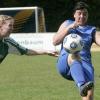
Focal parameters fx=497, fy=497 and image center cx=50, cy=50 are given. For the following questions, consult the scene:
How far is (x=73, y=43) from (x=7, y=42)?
0.96 m

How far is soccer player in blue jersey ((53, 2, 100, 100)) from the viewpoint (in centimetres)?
712

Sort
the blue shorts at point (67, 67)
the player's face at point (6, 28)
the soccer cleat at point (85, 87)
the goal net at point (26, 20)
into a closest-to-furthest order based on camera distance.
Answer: the player's face at point (6, 28), the soccer cleat at point (85, 87), the blue shorts at point (67, 67), the goal net at point (26, 20)

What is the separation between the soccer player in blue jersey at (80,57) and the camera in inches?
280

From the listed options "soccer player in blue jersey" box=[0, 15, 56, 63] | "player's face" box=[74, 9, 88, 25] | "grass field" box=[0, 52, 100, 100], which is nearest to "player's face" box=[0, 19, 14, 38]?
"soccer player in blue jersey" box=[0, 15, 56, 63]

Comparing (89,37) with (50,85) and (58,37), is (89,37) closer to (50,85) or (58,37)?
(58,37)

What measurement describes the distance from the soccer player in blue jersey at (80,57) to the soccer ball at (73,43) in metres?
0.07

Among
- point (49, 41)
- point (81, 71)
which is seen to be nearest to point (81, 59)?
point (81, 71)

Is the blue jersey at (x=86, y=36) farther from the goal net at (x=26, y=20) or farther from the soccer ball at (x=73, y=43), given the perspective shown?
the goal net at (x=26, y=20)

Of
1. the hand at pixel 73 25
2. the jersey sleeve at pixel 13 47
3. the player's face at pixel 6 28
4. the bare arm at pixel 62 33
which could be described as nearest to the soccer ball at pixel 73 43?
the bare arm at pixel 62 33

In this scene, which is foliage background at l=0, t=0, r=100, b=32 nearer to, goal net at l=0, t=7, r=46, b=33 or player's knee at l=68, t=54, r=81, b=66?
goal net at l=0, t=7, r=46, b=33

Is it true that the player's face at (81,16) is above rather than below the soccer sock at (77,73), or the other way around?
above

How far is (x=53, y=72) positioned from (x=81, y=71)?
8559mm

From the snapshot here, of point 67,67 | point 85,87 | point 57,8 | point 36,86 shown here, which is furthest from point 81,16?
point 57,8

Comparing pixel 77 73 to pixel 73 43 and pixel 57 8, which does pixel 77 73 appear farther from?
pixel 57 8
